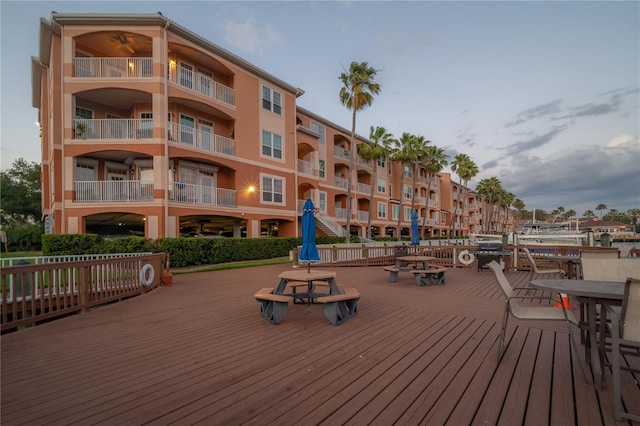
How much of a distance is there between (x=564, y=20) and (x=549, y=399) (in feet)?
49.7

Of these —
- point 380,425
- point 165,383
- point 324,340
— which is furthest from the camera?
point 324,340

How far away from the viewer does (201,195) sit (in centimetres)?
1698

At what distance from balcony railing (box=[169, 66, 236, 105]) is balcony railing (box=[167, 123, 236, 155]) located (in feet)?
7.49

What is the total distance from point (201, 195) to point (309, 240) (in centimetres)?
1222

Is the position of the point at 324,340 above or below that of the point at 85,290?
below

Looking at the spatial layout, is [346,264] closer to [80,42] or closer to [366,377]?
[366,377]

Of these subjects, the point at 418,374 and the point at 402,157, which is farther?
the point at 402,157

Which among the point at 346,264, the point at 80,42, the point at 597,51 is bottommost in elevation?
the point at 346,264

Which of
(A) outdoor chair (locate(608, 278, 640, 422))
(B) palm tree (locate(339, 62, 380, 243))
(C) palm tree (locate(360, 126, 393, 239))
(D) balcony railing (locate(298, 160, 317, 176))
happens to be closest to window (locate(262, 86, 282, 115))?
(D) balcony railing (locate(298, 160, 317, 176))

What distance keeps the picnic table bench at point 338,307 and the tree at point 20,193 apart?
41603 millimetres

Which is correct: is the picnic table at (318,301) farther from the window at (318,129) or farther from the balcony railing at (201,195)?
the window at (318,129)

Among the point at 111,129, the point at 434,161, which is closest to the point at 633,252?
the point at 111,129

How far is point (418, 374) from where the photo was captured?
10.5ft

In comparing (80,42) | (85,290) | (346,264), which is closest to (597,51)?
(346,264)
